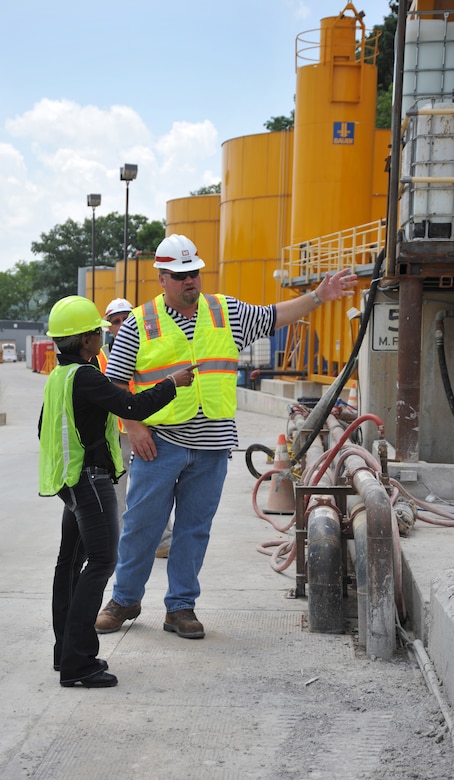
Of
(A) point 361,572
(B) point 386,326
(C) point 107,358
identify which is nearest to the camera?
(A) point 361,572

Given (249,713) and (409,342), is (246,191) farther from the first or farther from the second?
(249,713)

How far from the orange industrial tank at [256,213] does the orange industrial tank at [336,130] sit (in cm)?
738

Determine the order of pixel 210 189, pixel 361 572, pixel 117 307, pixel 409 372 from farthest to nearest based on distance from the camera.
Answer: pixel 210 189 < pixel 409 372 < pixel 117 307 < pixel 361 572

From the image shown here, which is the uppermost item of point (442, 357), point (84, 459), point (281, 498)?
point (442, 357)

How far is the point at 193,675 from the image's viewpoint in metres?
4.91

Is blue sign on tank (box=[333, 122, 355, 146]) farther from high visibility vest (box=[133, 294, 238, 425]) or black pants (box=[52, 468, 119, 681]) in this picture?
black pants (box=[52, 468, 119, 681])

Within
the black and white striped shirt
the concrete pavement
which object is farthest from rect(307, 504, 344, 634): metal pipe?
the black and white striped shirt

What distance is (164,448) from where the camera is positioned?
18.0ft

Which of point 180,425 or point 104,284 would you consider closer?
point 180,425

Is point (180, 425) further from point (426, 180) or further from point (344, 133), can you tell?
point (344, 133)

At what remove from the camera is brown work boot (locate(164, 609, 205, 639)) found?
5.52m

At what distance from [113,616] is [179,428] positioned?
1.13 meters

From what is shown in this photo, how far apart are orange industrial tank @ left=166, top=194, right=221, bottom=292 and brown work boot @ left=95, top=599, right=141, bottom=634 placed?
4376 centimetres

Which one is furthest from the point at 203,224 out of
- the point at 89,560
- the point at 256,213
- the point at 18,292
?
the point at 18,292
